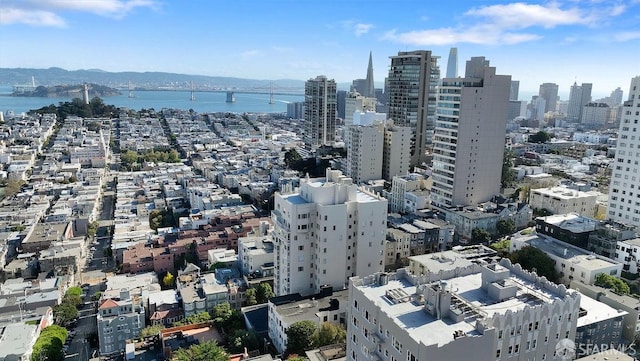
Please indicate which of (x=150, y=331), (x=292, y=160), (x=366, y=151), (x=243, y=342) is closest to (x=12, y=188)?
(x=292, y=160)

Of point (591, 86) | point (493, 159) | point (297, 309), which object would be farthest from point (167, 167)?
point (591, 86)

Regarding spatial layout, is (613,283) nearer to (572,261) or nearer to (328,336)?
(572,261)

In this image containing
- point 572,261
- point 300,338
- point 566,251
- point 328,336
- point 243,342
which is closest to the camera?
point 300,338

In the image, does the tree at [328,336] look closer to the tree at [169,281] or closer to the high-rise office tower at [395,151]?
the tree at [169,281]

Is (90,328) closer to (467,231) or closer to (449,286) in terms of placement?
(449,286)

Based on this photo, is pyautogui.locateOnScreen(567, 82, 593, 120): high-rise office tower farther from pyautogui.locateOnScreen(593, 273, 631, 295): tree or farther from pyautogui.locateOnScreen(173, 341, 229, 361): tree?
pyautogui.locateOnScreen(173, 341, 229, 361): tree

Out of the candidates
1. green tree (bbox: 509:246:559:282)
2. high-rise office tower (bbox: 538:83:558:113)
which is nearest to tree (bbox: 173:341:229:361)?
green tree (bbox: 509:246:559:282)
